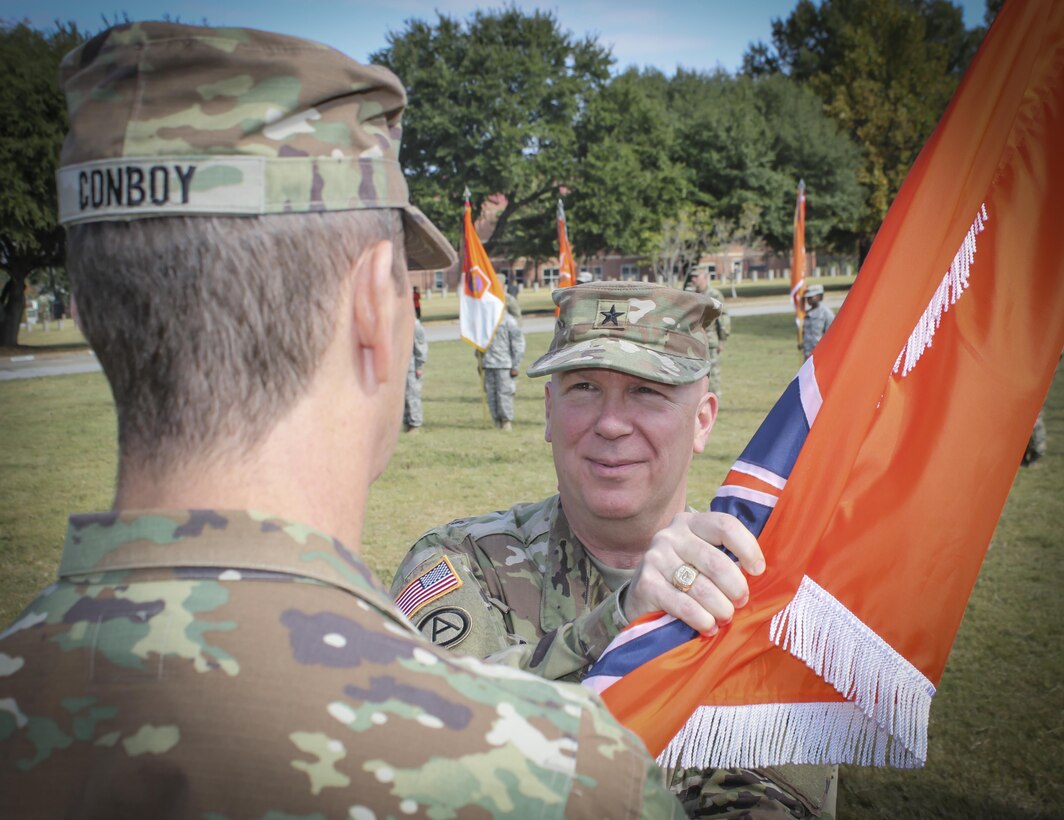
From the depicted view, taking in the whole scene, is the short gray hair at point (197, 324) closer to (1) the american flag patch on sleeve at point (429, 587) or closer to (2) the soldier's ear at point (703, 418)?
(1) the american flag patch on sleeve at point (429, 587)

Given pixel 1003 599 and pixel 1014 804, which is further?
pixel 1003 599

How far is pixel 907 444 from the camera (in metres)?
2.14

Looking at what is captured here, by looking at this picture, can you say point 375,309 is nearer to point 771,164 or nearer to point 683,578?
point 683,578

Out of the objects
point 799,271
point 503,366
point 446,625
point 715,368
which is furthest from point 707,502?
point 799,271

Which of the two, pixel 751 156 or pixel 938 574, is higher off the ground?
pixel 751 156

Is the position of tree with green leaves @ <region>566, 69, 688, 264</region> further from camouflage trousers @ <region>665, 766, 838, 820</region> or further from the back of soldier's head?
the back of soldier's head

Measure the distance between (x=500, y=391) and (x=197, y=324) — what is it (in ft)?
43.5

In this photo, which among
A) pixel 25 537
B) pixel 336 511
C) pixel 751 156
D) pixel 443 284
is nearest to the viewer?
pixel 336 511

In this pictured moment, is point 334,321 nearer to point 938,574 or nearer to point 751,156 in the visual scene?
point 938,574

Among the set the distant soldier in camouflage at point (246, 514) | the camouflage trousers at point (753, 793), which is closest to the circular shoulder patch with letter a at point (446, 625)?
the camouflage trousers at point (753, 793)

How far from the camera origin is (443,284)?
81.4 metres

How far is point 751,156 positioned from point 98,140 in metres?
49.5

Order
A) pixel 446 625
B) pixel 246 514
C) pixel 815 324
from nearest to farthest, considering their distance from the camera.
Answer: pixel 246 514 → pixel 446 625 → pixel 815 324

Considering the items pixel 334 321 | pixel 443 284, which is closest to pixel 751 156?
pixel 443 284
